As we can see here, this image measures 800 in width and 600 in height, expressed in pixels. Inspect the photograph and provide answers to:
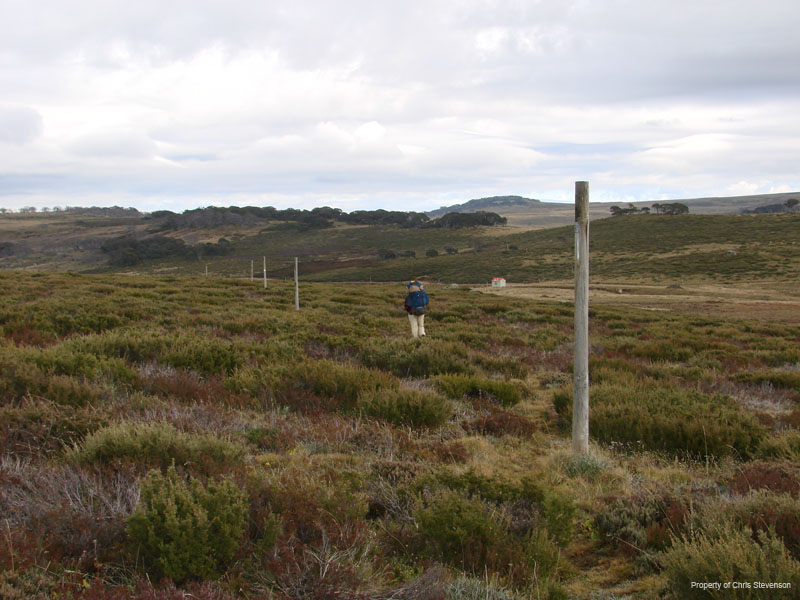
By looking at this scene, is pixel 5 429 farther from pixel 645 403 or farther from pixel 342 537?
pixel 645 403

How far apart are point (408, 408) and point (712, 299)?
40891 millimetres

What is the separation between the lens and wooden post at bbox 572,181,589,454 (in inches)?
189

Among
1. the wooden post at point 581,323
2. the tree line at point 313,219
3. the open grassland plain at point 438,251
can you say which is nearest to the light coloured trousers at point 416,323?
the wooden post at point 581,323

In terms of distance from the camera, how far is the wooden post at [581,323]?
4.80 meters

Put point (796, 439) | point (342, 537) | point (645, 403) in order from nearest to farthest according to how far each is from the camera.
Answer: point (342, 537)
point (796, 439)
point (645, 403)

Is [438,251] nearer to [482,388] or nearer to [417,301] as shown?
[417,301]

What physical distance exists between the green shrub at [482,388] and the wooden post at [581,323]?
7.53ft

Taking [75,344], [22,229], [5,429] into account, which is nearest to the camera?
[5,429]

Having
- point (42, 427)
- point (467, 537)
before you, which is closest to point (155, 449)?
point (42, 427)

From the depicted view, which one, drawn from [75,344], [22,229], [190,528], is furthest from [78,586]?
[22,229]

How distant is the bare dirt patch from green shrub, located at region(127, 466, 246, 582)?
29867 millimetres

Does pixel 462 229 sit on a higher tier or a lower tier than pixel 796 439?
higher

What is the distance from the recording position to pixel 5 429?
3896 mm

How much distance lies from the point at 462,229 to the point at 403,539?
120461 mm
